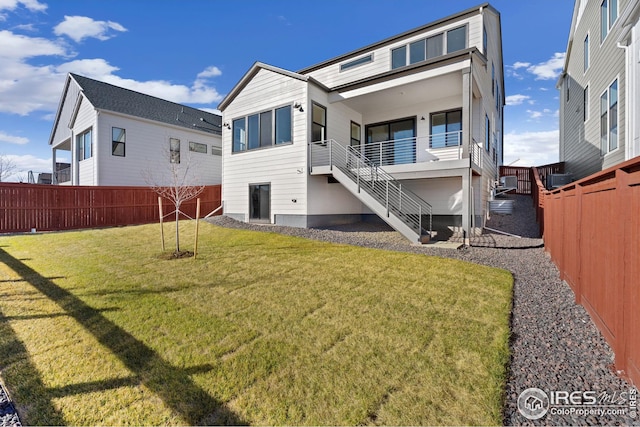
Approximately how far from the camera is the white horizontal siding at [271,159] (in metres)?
12.6

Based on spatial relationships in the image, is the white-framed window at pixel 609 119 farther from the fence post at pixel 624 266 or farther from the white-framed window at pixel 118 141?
the white-framed window at pixel 118 141

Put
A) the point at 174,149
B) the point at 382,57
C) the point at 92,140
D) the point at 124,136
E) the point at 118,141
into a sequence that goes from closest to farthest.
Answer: the point at 382,57, the point at 92,140, the point at 118,141, the point at 124,136, the point at 174,149

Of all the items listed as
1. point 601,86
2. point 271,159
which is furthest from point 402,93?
point 601,86

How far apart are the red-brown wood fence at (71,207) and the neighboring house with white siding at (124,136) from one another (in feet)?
6.40

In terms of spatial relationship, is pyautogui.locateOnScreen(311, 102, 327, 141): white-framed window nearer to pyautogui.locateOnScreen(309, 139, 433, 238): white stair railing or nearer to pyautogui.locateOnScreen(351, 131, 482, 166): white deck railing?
pyautogui.locateOnScreen(309, 139, 433, 238): white stair railing

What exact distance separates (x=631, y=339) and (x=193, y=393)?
383 cm

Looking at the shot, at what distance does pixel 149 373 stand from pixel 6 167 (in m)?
33.9

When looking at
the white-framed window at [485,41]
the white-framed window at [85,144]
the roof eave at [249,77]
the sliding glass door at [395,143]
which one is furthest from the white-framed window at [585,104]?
the white-framed window at [85,144]

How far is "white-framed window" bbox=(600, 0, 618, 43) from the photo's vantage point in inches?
388

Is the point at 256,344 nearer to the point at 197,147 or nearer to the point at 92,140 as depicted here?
the point at 92,140

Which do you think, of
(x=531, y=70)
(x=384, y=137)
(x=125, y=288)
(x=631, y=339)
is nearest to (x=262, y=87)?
(x=384, y=137)

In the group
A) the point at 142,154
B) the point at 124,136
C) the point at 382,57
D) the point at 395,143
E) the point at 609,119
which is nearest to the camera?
the point at 609,119

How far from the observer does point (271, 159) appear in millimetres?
13516

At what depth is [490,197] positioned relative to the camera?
15328mm
